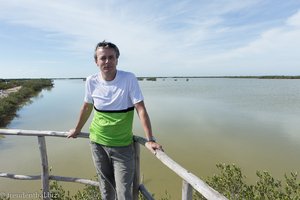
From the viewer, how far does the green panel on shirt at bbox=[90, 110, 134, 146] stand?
2479 millimetres

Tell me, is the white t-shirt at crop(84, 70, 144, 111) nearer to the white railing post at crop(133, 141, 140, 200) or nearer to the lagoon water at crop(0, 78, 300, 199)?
the white railing post at crop(133, 141, 140, 200)

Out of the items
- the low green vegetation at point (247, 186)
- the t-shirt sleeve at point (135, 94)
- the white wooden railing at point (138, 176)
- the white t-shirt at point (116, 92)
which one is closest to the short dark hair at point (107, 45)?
the white t-shirt at point (116, 92)

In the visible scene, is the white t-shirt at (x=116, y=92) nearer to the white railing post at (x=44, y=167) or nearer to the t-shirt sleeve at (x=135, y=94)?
the t-shirt sleeve at (x=135, y=94)

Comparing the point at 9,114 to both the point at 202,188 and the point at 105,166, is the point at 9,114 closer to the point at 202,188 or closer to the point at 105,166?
the point at 105,166

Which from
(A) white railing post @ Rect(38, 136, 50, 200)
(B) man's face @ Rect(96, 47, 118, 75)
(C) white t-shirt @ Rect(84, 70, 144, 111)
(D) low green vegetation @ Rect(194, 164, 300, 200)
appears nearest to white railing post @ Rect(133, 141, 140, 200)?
(C) white t-shirt @ Rect(84, 70, 144, 111)

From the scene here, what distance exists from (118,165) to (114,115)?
483 millimetres

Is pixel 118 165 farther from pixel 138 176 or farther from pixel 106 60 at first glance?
pixel 106 60

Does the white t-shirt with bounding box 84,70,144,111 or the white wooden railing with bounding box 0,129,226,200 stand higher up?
the white t-shirt with bounding box 84,70,144,111

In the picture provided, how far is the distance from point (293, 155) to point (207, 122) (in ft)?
19.6

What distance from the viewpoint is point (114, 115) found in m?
2.49

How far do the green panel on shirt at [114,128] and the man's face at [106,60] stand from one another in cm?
40

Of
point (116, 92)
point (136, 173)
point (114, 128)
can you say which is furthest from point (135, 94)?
point (136, 173)

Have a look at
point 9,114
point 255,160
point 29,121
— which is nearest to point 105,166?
point 255,160

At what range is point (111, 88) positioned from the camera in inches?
99.0
